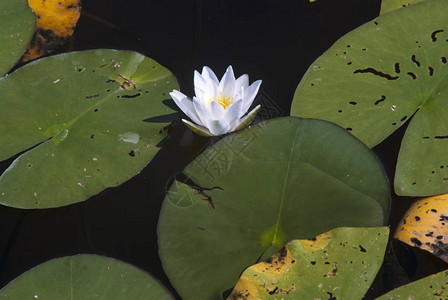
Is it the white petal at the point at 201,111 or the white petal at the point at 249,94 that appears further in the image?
the white petal at the point at 249,94

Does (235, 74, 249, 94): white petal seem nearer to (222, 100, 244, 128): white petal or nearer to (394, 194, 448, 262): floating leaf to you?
(222, 100, 244, 128): white petal

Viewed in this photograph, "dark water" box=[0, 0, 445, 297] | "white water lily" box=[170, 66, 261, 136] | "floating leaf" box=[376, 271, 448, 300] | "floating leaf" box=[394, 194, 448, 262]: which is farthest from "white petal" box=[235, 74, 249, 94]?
"floating leaf" box=[376, 271, 448, 300]

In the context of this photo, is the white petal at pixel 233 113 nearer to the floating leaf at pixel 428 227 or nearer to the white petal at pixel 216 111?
the white petal at pixel 216 111

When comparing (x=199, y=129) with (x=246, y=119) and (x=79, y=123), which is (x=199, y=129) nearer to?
(x=246, y=119)

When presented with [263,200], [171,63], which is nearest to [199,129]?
[263,200]

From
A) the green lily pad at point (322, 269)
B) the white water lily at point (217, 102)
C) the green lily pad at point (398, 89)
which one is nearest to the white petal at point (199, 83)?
the white water lily at point (217, 102)

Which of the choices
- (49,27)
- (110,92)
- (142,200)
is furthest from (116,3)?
(142,200)
